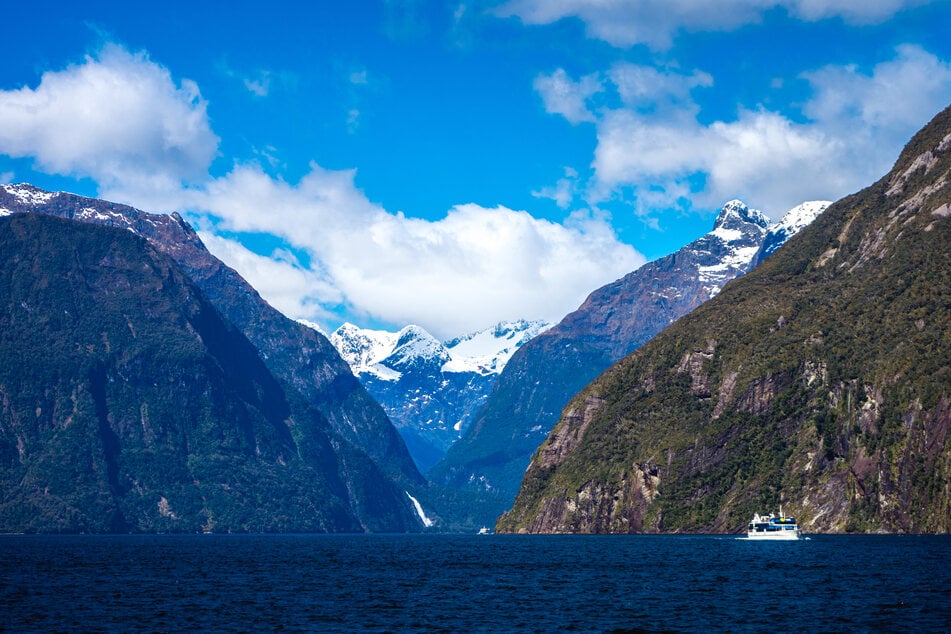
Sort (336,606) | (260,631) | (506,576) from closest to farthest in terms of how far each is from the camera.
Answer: (260,631) → (336,606) → (506,576)

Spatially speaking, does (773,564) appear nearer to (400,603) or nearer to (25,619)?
(400,603)

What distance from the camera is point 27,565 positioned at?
19562cm

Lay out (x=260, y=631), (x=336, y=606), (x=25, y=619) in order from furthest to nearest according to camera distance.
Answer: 1. (x=336, y=606)
2. (x=25, y=619)
3. (x=260, y=631)

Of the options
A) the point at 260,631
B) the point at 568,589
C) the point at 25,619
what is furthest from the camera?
the point at 568,589

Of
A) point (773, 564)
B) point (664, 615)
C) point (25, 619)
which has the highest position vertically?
point (773, 564)

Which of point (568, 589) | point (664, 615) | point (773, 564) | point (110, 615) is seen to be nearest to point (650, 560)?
point (773, 564)

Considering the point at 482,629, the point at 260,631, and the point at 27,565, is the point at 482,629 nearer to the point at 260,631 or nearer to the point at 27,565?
the point at 260,631

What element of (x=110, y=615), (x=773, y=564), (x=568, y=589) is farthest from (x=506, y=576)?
(x=110, y=615)

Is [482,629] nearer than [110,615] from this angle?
Yes

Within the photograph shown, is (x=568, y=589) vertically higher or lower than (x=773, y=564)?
lower

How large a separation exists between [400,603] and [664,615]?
1238 inches

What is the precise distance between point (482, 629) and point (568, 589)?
40006 millimetres

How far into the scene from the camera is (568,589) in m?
137

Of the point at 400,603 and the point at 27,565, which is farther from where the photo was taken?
the point at 27,565
